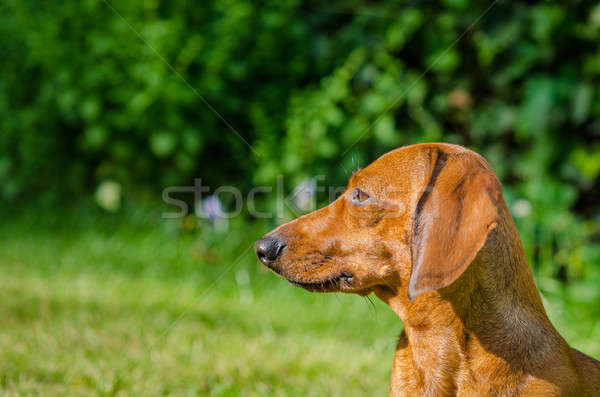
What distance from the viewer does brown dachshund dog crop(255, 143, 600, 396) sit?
1956mm

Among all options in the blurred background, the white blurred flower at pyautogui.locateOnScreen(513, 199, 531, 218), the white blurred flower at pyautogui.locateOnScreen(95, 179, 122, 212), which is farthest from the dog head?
the white blurred flower at pyautogui.locateOnScreen(95, 179, 122, 212)

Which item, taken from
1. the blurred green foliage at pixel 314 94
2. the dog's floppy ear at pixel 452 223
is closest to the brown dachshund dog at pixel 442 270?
the dog's floppy ear at pixel 452 223

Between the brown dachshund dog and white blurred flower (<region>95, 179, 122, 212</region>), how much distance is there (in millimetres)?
4471

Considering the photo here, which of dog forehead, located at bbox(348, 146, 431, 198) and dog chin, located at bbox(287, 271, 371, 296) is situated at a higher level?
dog forehead, located at bbox(348, 146, 431, 198)

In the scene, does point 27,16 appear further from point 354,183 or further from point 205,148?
point 354,183

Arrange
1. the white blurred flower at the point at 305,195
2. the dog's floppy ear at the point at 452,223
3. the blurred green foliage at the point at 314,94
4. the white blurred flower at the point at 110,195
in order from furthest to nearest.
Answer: the white blurred flower at the point at 110,195
the white blurred flower at the point at 305,195
the blurred green foliage at the point at 314,94
the dog's floppy ear at the point at 452,223

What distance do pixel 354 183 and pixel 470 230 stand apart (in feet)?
2.15

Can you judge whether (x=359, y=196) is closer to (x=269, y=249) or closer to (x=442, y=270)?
(x=269, y=249)

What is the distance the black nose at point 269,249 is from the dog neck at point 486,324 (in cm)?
54

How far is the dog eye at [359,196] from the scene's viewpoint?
236 cm

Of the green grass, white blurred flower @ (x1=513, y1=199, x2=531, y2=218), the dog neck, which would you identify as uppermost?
white blurred flower @ (x1=513, y1=199, x2=531, y2=218)

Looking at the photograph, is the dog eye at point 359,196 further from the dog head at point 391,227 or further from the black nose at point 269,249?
the black nose at point 269,249

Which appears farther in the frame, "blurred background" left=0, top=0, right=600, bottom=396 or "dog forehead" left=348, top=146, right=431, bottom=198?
"blurred background" left=0, top=0, right=600, bottom=396

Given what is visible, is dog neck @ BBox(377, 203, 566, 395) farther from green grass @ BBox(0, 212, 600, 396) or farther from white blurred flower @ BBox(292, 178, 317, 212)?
white blurred flower @ BBox(292, 178, 317, 212)
